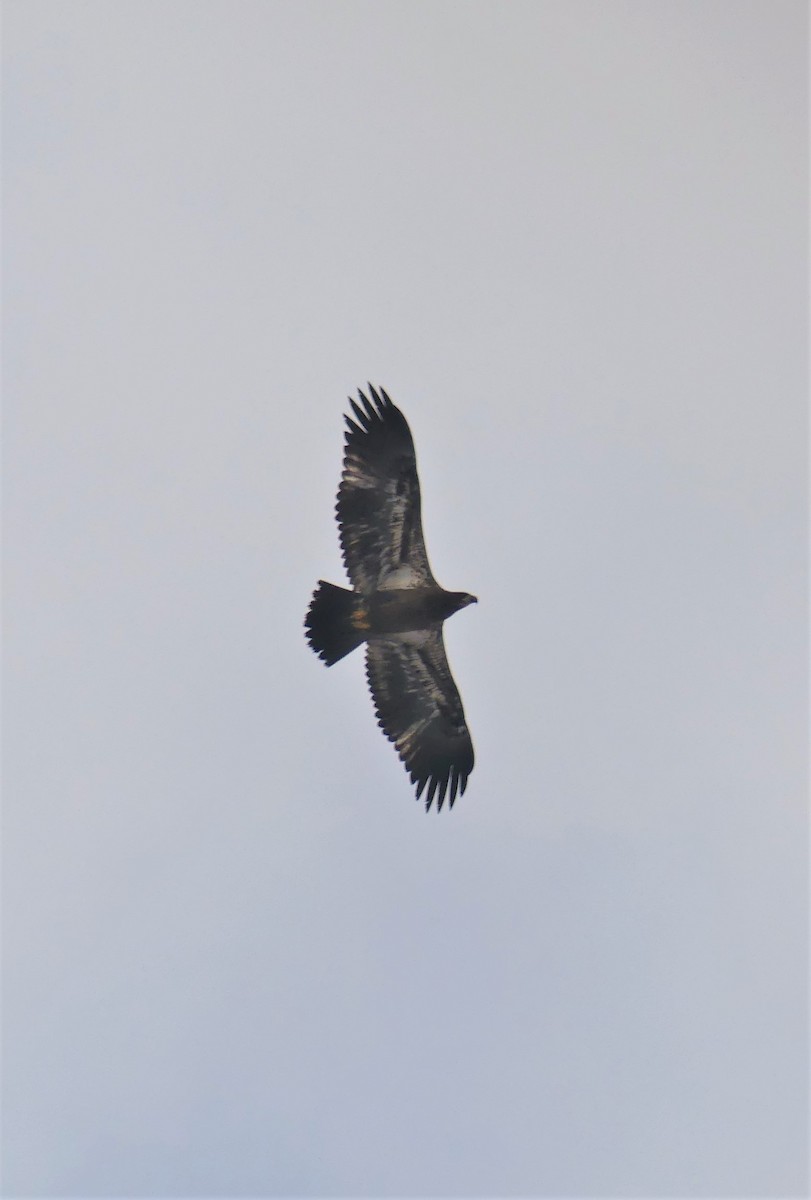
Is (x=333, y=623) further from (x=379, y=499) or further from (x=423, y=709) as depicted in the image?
(x=423, y=709)

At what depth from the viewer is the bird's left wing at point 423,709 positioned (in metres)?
19.9

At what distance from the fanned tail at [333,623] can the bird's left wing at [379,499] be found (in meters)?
0.29

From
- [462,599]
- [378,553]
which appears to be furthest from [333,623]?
[462,599]

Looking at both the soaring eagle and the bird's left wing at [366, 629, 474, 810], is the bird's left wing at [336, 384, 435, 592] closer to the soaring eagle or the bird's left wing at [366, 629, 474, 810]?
the soaring eagle

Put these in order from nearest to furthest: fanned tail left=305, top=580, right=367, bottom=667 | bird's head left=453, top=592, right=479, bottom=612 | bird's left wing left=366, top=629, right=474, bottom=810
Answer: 1. fanned tail left=305, top=580, right=367, bottom=667
2. bird's head left=453, top=592, right=479, bottom=612
3. bird's left wing left=366, top=629, right=474, bottom=810

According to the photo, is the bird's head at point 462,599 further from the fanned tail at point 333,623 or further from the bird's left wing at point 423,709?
the fanned tail at point 333,623

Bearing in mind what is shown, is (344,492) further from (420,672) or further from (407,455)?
(420,672)

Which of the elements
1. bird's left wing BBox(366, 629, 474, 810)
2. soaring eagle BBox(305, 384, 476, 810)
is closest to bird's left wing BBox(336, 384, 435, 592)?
soaring eagle BBox(305, 384, 476, 810)

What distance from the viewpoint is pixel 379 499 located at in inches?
744

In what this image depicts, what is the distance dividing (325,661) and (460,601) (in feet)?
5.23

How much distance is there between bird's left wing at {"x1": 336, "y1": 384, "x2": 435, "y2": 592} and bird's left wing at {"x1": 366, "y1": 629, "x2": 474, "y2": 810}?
0.99 meters

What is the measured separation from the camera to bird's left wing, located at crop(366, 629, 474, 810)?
19906 mm

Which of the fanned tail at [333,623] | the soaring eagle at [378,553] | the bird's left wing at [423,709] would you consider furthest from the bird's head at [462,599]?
the fanned tail at [333,623]

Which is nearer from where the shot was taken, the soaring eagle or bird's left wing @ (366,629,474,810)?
the soaring eagle
